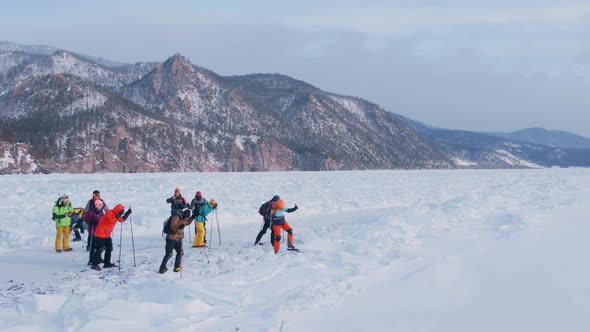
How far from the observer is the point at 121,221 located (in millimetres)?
10055

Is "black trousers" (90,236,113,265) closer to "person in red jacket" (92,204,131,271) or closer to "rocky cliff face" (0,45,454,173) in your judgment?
"person in red jacket" (92,204,131,271)

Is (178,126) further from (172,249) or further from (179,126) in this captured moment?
(172,249)

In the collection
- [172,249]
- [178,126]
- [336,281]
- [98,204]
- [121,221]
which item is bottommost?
[336,281]

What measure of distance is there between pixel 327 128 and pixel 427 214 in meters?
130

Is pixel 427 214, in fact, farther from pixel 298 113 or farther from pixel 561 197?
pixel 298 113

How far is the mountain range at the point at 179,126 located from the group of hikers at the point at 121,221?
61203 mm

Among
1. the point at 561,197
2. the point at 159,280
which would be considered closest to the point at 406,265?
the point at 159,280

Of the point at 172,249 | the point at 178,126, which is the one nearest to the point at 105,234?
the point at 172,249

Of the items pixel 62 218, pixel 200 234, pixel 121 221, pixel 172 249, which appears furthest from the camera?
pixel 200 234

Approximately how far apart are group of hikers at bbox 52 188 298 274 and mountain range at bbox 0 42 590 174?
6120 centimetres

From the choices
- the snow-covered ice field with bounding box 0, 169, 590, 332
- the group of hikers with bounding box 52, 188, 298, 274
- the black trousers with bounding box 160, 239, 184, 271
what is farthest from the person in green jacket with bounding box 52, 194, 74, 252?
the black trousers with bounding box 160, 239, 184, 271

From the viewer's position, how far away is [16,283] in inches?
355

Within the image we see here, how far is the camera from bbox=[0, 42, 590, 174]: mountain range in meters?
82.1

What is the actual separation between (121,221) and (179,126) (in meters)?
95.5
